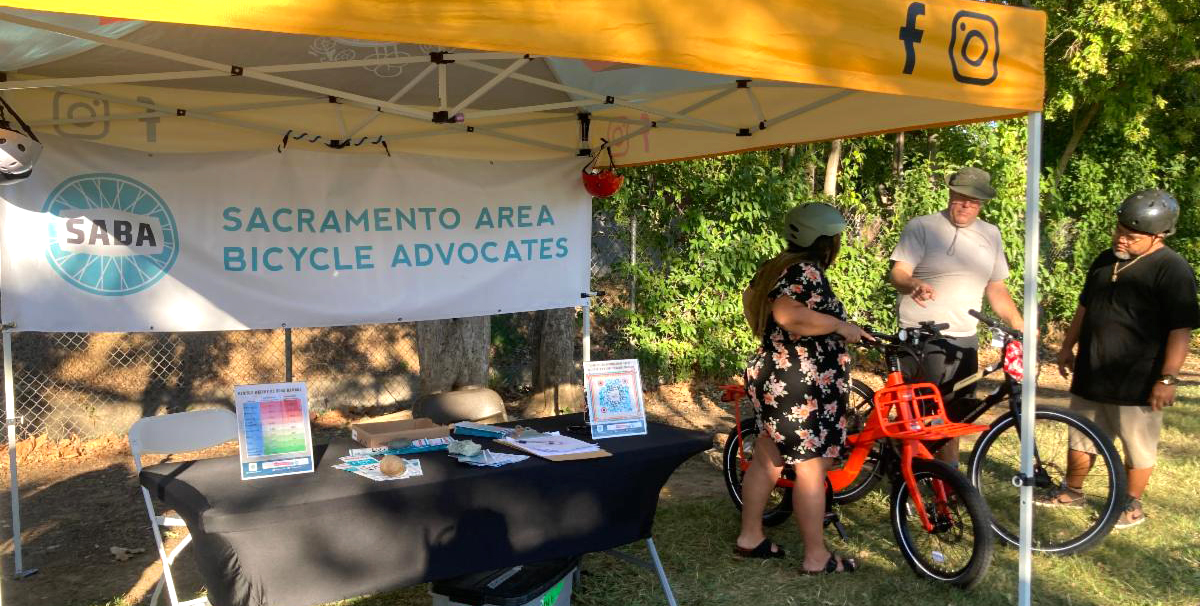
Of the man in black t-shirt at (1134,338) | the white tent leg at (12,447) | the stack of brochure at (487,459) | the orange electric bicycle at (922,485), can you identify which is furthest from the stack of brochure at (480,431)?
the man in black t-shirt at (1134,338)

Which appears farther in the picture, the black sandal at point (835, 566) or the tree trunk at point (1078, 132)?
the tree trunk at point (1078, 132)

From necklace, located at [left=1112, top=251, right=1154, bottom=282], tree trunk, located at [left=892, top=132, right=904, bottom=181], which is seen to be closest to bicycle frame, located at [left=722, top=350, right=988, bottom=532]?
necklace, located at [left=1112, top=251, right=1154, bottom=282]

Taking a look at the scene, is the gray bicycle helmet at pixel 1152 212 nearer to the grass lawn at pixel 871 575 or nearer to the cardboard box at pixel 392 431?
Answer: the grass lawn at pixel 871 575

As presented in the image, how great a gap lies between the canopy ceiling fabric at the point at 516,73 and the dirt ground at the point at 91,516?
6.12 feet

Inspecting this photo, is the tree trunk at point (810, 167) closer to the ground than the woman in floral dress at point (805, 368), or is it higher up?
higher up

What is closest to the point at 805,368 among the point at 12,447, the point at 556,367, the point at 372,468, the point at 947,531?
the point at 947,531

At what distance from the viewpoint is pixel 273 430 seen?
3.04m

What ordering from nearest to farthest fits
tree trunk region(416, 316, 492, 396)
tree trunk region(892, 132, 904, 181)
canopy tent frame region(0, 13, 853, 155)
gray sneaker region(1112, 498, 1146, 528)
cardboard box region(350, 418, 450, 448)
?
canopy tent frame region(0, 13, 853, 155) → cardboard box region(350, 418, 450, 448) → gray sneaker region(1112, 498, 1146, 528) → tree trunk region(416, 316, 492, 396) → tree trunk region(892, 132, 904, 181)

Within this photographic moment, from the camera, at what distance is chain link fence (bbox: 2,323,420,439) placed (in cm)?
622

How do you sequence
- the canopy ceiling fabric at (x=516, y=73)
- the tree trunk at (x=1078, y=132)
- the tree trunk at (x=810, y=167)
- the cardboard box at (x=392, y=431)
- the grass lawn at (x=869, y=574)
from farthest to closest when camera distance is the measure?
the tree trunk at (x=1078, y=132) < the tree trunk at (x=810, y=167) < the grass lawn at (x=869, y=574) < the cardboard box at (x=392, y=431) < the canopy ceiling fabric at (x=516, y=73)

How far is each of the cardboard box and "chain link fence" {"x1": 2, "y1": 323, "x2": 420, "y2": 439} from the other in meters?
2.43

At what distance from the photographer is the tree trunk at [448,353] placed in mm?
6152

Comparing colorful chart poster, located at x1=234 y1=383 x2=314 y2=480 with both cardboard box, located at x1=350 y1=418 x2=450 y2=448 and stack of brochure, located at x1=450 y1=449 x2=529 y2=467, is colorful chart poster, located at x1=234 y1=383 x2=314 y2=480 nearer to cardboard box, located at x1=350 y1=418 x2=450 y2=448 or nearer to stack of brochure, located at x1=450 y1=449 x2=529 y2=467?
cardboard box, located at x1=350 y1=418 x2=450 y2=448

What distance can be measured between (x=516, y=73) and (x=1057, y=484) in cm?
312
